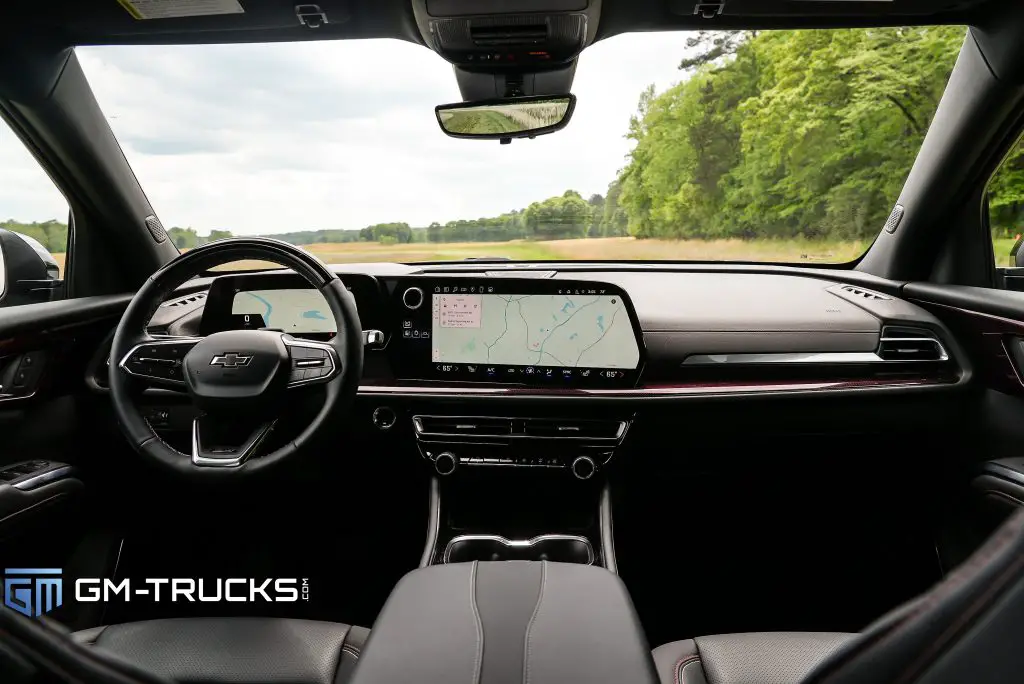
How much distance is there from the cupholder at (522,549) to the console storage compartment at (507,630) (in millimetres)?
Answer: 966

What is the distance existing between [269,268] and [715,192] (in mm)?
2163

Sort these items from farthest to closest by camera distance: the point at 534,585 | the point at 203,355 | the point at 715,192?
the point at 715,192 < the point at 203,355 < the point at 534,585

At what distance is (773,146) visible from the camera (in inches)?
135

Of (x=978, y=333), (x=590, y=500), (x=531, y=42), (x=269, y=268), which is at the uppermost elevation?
(x=531, y=42)

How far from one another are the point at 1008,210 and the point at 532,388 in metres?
2.20

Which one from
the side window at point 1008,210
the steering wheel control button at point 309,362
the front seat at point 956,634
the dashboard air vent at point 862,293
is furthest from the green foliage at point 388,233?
the front seat at point 956,634

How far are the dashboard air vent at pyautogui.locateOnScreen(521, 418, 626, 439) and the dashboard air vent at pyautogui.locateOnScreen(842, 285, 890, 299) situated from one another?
128 cm

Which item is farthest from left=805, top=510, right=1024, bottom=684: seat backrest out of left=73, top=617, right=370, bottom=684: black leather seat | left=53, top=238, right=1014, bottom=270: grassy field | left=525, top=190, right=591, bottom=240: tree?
left=53, top=238, right=1014, bottom=270: grassy field

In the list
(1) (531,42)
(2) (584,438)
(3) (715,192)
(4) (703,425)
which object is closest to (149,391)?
(2) (584,438)

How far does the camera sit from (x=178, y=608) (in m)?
3.00

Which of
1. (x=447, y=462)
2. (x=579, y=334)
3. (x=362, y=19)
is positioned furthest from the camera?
(x=447, y=462)

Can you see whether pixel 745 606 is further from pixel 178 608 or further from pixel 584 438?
pixel 178 608

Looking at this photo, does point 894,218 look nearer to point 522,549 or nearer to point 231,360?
point 522,549

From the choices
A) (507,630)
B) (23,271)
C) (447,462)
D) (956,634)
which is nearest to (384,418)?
(447,462)
